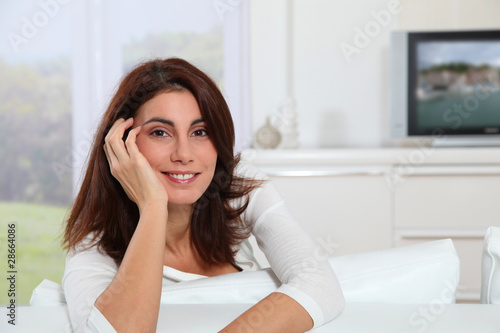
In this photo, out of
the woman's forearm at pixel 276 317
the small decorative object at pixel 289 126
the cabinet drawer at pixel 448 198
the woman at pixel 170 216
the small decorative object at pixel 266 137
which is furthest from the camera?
the small decorative object at pixel 289 126

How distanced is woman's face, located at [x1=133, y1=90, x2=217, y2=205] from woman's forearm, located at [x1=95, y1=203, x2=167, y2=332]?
20 cm

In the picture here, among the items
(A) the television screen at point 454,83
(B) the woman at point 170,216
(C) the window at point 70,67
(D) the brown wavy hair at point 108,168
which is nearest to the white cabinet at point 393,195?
(A) the television screen at point 454,83

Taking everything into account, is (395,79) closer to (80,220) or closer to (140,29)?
(140,29)

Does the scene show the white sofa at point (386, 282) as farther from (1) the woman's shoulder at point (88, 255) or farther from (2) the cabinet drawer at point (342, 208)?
(2) the cabinet drawer at point (342, 208)

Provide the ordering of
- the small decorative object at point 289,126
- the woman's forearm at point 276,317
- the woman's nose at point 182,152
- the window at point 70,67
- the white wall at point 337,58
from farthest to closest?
the window at point 70,67 < the white wall at point 337,58 < the small decorative object at point 289,126 < the woman's nose at point 182,152 < the woman's forearm at point 276,317

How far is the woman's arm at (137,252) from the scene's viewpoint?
3.12 ft

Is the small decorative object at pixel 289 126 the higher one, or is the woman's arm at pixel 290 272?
the small decorative object at pixel 289 126

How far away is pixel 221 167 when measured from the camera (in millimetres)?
1524

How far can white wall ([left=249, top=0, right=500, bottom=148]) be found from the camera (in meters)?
3.67

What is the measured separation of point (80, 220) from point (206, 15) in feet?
9.17

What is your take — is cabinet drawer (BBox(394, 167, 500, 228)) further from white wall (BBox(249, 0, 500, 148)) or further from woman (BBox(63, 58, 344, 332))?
woman (BBox(63, 58, 344, 332))

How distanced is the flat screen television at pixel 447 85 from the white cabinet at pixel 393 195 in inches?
11.3

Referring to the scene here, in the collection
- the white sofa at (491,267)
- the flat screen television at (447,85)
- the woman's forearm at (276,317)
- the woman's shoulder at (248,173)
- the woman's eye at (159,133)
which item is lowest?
the woman's forearm at (276,317)

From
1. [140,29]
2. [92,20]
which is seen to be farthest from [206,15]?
[92,20]
